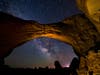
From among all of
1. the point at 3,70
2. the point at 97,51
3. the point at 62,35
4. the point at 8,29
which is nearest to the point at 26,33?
the point at 8,29

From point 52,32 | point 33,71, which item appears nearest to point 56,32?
point 52,32

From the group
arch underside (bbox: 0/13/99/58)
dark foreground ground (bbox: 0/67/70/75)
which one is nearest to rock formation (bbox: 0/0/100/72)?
arch underside (bbox: 0/13/99/58)

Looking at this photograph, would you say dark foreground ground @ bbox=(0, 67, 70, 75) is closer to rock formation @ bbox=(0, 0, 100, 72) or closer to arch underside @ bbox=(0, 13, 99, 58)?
rock formation @ bbox=(0, 0, 100, 72)

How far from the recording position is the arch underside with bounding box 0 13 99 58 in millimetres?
6719

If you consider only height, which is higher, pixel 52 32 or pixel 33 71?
pixel 52 32

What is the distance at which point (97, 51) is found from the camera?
6348 mm

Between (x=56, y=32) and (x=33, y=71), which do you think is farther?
(x=33, y=71)

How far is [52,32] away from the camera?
280 inches

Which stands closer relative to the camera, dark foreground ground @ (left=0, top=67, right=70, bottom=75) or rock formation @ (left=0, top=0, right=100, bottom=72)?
rock formation @ (left=0, top=0, right=100, bottom=72)

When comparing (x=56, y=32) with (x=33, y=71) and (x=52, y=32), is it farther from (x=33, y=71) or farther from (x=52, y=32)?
(x=33, y=71)

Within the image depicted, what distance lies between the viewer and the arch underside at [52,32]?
6.72 m

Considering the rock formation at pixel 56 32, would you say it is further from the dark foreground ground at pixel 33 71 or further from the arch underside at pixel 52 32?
the dark foreground ground at pixel 33 71

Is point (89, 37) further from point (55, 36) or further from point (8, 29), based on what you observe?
point (8, 29)

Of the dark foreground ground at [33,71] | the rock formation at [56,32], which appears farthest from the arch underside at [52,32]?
the dark foreground ground at [33,71]
